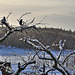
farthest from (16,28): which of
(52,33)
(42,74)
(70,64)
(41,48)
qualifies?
(52,33)

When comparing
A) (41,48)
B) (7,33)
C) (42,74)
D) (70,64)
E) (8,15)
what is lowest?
(70,64)

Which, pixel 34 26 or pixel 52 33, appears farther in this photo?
pixel 52 33

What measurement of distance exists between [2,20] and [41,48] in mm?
3587

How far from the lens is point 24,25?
1016 cm

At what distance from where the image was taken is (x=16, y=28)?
1029cm

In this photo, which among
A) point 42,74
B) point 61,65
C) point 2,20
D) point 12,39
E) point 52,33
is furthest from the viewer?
point 52,33

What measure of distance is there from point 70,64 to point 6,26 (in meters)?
25.9

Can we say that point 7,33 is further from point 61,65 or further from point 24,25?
point 61,65

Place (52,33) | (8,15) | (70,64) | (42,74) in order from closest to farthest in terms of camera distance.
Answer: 1. (8,15)
2. (42,74)
3. (70,64)
4. (52,33)

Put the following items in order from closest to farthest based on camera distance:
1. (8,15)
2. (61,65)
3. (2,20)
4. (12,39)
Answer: (2,20), (8,15), (61,65), (12,39)

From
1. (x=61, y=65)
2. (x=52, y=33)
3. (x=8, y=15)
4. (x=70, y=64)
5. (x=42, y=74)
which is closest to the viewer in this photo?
(x=8, y=15)

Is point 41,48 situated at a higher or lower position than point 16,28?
lower

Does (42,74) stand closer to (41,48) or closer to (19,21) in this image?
(41,48)

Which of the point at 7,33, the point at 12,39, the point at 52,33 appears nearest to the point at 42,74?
the point at 7,33
